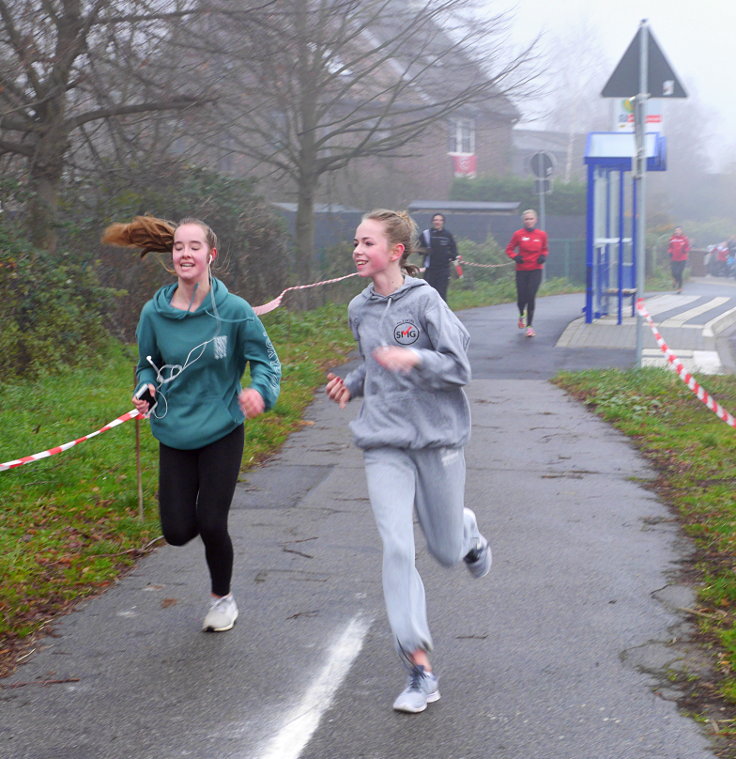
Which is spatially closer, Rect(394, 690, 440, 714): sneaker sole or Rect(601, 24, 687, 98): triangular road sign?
Rect(394, 690, 440, 714): sneaker sole

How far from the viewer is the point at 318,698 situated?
163 inches

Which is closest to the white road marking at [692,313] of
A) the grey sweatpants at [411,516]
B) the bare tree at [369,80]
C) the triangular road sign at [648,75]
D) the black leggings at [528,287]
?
the black leggings at [528,287]

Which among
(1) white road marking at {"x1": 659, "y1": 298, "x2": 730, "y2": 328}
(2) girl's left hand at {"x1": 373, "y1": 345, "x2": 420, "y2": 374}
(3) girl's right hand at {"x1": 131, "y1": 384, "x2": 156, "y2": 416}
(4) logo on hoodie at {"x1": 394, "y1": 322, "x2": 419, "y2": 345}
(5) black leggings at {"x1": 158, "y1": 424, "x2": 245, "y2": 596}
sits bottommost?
(1) white road marking at {"x1": 659, "y1": 298, "x2": 730, "y2": 328}

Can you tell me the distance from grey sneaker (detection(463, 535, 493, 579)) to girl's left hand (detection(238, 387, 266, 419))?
1022 mm

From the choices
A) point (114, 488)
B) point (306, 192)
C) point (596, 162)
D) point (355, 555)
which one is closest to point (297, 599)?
point (355, 555)

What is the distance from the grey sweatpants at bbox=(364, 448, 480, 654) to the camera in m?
4.08

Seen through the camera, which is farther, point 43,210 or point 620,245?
point 620,245

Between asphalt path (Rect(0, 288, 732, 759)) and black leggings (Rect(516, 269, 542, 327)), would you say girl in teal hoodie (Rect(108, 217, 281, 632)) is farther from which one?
black leggings (Rect(516, 269, 542, 327))

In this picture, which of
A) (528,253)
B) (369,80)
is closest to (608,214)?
(528,253)

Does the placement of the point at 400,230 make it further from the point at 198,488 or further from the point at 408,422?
the point at 198,488

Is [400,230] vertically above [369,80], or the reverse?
[369,80]

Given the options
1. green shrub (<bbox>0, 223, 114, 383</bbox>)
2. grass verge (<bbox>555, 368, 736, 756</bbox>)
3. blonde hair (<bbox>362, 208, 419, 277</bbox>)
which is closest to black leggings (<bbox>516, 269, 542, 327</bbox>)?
→ grass verge (<bbox>555, 368, 736, 756</bbox>)

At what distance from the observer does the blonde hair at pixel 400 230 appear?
14.1 feet

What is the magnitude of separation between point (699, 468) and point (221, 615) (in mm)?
4408
